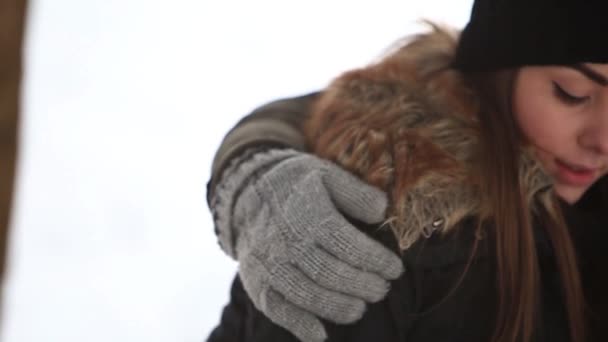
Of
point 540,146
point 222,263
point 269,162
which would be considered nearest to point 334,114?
point 269,162

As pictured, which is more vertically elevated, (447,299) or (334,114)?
(334,114)

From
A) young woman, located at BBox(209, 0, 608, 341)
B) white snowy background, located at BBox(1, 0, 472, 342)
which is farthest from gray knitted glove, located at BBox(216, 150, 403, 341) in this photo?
white snowy background, located at BBox(1, 0, 472, 342)

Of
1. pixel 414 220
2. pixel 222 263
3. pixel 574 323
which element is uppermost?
pixel 414 220

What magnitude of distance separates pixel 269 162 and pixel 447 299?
189 mm

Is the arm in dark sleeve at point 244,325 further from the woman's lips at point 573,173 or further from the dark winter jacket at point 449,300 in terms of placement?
the woman's lips at point 573,173

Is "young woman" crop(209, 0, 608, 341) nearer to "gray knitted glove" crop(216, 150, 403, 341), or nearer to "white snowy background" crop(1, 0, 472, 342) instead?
"gray knitted glove" crop(216, 150, 403, 341)

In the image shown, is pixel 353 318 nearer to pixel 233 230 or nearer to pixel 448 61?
pixel 233 230

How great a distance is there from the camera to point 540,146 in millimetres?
646

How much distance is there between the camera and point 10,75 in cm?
14

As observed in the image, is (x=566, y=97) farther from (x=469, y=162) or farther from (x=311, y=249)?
(x=311, y=249)

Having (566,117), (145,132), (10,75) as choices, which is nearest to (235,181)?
(566,117)

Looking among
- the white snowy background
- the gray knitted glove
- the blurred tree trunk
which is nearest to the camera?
the blurred tree trunk

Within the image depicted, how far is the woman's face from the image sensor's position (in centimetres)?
61

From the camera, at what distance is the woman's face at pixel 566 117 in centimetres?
61
